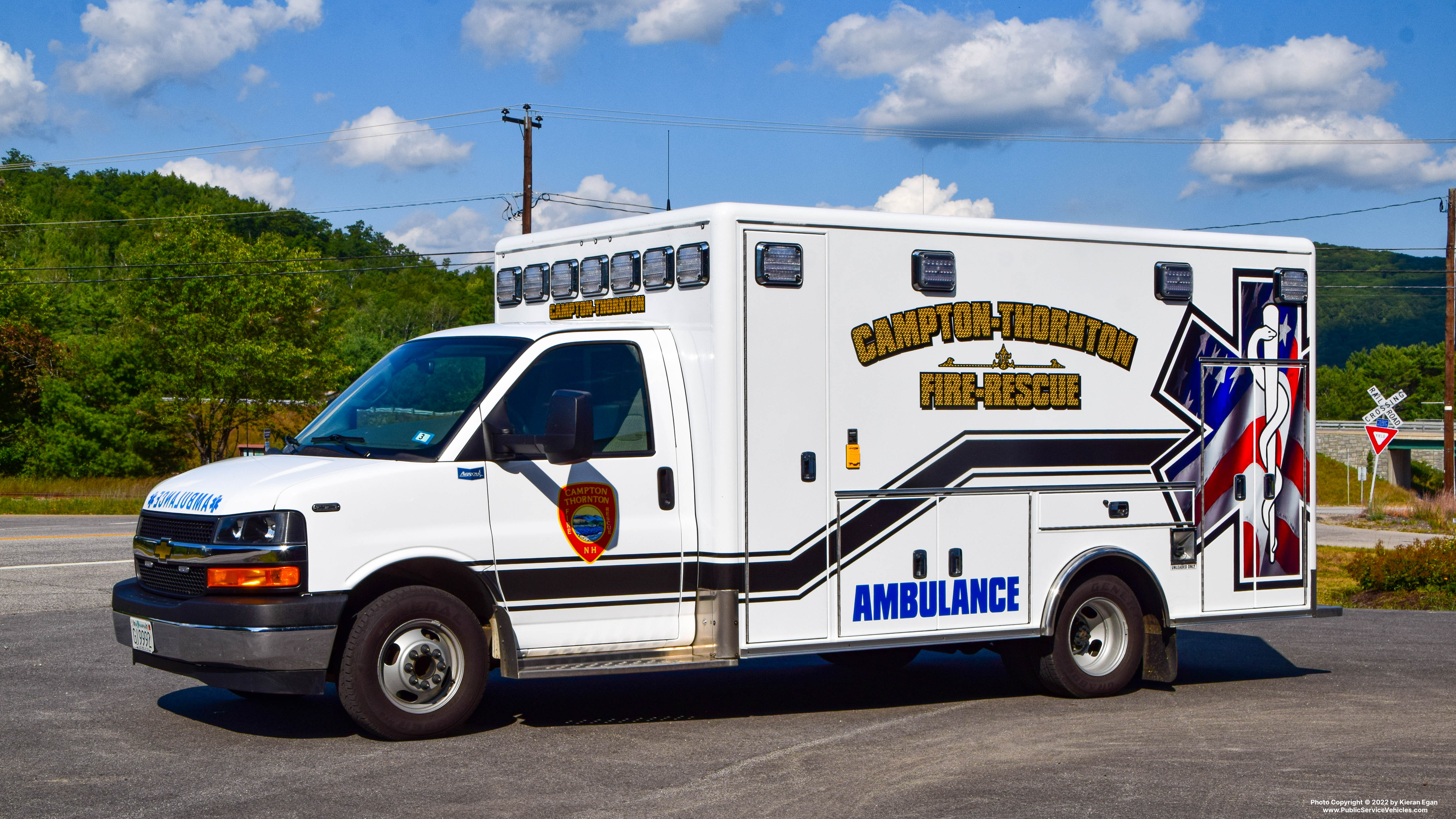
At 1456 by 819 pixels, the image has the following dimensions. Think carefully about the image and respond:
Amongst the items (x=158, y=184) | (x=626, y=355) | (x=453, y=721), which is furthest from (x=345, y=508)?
(x=158, y=184)

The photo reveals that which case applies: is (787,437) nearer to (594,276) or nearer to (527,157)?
(594,276)

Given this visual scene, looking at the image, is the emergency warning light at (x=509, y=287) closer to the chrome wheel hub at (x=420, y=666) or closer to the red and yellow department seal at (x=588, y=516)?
the red and yellow department seal at (x=588, y=516)

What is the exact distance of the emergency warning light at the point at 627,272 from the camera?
8312 mm

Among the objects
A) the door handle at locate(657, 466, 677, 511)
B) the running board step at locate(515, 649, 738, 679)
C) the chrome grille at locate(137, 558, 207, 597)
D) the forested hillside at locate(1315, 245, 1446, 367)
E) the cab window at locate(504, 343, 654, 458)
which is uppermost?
the forested hillside at locate(1315, 245, 1446, 367)

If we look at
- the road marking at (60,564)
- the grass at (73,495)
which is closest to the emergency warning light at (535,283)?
the road marking at (60,564)

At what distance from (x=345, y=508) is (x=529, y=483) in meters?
0.98

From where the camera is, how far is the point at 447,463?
719 centimetres

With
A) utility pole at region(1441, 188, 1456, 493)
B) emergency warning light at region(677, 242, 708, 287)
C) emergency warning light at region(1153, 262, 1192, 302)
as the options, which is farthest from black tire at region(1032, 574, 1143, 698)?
utility pole at region(1441, 188, 1456, 493)

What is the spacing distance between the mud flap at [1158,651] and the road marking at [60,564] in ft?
41.8

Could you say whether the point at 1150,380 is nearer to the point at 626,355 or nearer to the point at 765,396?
the point at 765,396

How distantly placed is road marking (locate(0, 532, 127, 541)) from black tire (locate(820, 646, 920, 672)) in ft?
49.0

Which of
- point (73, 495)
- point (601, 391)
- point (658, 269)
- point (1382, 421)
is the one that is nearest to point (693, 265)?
point (658, 269)

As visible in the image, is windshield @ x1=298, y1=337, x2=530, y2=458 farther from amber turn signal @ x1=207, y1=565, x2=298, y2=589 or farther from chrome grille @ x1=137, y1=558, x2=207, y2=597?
chrome grille @ x1=137, y1=558, x2=207, y2=597

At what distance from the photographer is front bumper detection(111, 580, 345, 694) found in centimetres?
670
